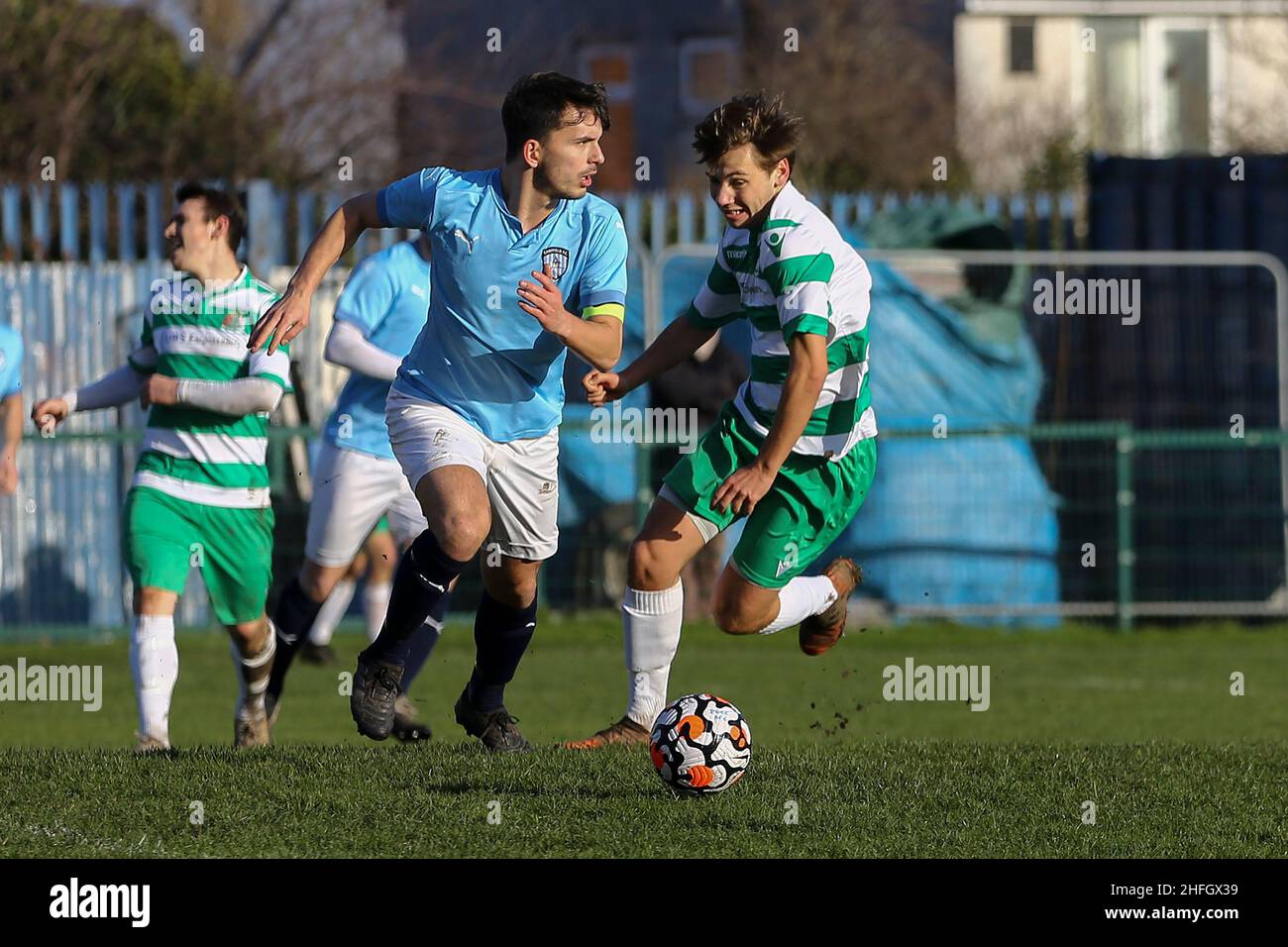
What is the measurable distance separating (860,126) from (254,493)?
2422 cm

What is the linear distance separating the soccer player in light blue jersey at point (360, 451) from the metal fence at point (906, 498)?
6051 millimetres

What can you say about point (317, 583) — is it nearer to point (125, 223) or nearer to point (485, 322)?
point (485, 322)

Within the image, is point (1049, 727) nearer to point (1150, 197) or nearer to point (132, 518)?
point (132, 518)

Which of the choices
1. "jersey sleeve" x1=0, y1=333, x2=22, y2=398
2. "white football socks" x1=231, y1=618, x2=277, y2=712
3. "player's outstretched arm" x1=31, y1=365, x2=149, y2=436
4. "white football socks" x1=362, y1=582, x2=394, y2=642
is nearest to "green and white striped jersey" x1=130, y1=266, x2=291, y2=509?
"player's outstretched arm" x1=31, y1=365, x2=149, y2=436

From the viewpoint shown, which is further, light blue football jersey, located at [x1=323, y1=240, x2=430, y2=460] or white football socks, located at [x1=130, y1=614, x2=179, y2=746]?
light blue football jersey, located at [x1=323, y1=240, x2=430, y2=460]

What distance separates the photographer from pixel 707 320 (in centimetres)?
808

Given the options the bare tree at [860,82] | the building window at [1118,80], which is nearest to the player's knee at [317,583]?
the bare tree at [860,82]

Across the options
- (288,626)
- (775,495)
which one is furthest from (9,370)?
(775,495)

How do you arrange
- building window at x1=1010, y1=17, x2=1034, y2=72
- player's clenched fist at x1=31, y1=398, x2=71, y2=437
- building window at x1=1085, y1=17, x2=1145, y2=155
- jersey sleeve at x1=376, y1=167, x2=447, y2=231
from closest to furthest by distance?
jersey sleeve at x1=376, y1=167, x2=447, y2=231 < player's clenched fist at x1=31, y1=398, x2=71, y2=437 < building window at x1=1085, y1=17, x2=1145, y2=155 < building window at x1=1010, y1=17, x2=1034, y2=72

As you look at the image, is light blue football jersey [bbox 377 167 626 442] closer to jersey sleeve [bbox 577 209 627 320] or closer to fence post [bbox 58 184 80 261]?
jersey sleeve [bbox 577 209 627 320]

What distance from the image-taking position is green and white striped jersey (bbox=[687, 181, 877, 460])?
7461 millimetres

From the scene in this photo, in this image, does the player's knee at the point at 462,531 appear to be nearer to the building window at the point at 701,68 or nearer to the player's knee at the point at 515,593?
the player's knee at the point at 515,593

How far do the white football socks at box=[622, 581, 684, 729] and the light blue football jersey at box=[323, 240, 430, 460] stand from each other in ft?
6.35

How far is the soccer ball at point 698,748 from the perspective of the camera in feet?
22.0
